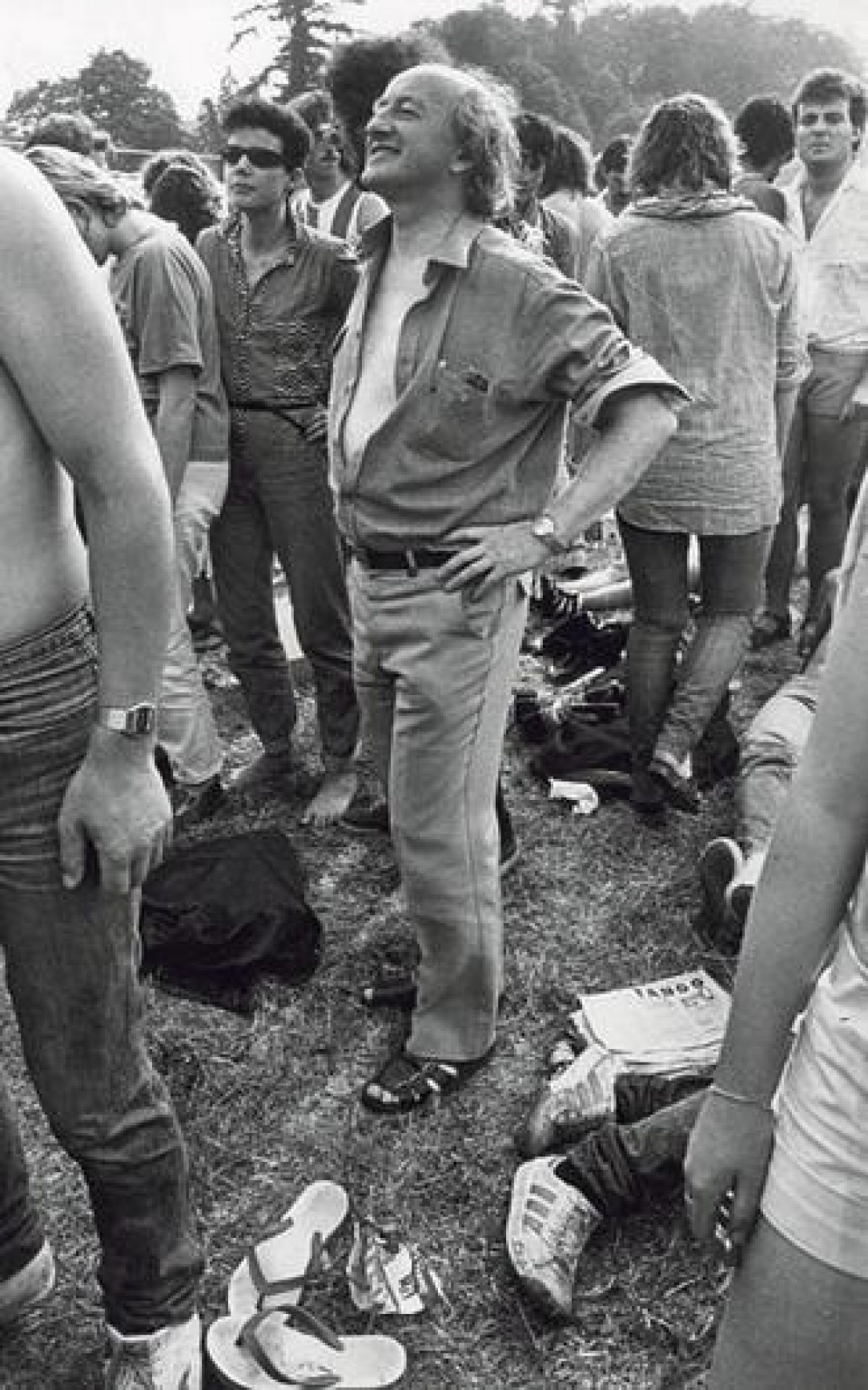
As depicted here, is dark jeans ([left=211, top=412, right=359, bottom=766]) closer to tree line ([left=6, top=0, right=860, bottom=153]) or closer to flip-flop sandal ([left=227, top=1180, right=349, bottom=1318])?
flip-flop sandal ([left=227, top=1180, right=349, bottom=1318])

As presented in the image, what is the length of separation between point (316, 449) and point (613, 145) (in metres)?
6.17

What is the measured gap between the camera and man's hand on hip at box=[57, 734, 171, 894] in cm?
169

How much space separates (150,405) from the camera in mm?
3643

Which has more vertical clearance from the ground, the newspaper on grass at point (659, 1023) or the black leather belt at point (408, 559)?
the black leather belt at point (408, 559)

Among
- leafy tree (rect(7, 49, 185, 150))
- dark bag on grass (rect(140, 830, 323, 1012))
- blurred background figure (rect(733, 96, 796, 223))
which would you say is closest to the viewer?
dark bag on grass (rect(140, 830, 323, 1012))

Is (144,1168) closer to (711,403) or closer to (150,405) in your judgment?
(150,405)

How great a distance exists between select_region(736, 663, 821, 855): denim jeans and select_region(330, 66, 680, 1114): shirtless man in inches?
36.8

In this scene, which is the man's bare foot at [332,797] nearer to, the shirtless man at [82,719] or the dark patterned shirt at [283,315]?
the dark patterned shirt at [283,315]

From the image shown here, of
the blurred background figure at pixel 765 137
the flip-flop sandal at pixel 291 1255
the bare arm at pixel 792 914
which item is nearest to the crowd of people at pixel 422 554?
the bare arm at pixel 792 914

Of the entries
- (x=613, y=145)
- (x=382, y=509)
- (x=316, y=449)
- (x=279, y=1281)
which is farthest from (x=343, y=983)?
(x=613, y=145)

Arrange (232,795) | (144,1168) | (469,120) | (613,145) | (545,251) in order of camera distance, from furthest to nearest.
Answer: (613,145)
(545,251)
(232,795)
(469,120)
(144,1168)

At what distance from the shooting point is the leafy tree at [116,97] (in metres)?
33.1

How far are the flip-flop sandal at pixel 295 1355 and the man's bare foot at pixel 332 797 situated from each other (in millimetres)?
1952

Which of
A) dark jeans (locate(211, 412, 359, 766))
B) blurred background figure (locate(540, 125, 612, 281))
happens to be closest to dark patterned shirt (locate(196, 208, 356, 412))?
dark jeans (locate(211, 412, 359, 766))
